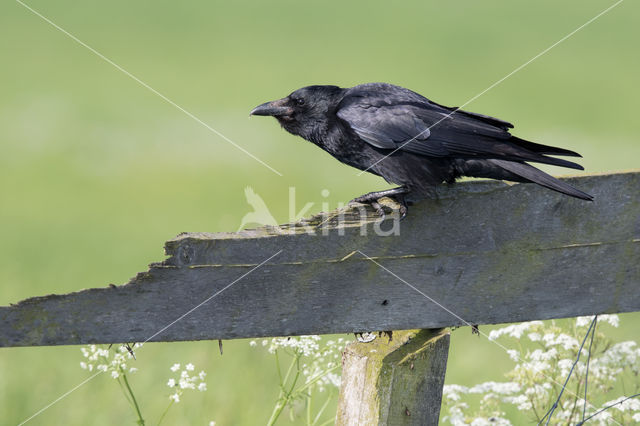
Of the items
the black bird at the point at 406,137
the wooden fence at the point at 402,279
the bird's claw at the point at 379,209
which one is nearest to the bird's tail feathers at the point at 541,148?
the black bird at the point at 406,137

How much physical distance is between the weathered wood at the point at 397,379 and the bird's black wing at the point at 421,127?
38.5 inches

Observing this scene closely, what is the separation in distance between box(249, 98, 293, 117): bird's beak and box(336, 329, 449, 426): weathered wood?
5.91ft

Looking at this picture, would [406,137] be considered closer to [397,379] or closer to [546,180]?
[546,180]

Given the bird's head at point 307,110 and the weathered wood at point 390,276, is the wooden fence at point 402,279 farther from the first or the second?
the bird's head at point 307,110

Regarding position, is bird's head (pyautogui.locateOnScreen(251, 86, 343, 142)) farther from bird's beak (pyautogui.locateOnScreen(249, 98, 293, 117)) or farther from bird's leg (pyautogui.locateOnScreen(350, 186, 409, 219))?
bird's leg (pyautogui.locateOnScreen(350, 186, 409, 219))

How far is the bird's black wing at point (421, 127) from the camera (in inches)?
119

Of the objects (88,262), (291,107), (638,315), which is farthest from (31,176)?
(638,315)

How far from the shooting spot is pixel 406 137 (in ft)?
10.8

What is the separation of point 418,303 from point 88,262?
4406 millimetres

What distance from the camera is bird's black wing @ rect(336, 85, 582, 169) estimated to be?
9.93 ft

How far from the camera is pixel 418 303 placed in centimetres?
222

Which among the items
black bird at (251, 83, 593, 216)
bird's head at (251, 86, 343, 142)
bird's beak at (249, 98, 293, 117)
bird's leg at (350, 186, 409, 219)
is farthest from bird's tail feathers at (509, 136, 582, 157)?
bird's beak at (249, 98, 293, 117)

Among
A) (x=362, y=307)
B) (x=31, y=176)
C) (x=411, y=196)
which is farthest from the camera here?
(x=31, y=176)

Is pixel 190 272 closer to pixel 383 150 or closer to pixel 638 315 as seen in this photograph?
pixel 383 150
